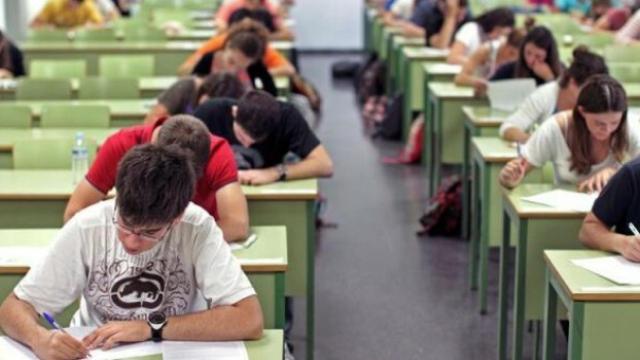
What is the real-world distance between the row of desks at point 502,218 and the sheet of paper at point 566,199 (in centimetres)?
4

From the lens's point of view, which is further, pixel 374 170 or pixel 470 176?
pixel 374 170

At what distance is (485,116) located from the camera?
21.0ft

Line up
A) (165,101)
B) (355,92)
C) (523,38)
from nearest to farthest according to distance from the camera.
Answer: (165,101)
(523,38)
(355,92)

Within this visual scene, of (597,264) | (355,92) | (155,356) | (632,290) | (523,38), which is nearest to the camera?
(155,356)

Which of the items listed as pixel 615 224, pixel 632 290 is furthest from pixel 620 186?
pixel 632 290

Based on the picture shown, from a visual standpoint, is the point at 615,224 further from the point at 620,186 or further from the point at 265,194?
the point at 265,194

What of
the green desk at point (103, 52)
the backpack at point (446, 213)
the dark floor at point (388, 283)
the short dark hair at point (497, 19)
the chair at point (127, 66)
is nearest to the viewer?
the dark floor at point (388, 283)

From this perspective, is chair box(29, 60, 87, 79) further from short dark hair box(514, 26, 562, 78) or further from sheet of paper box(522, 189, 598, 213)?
sheet of paper box(522, 189, 598, 213)

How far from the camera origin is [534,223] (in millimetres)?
4441

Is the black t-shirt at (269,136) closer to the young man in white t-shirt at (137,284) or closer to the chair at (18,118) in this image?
the chair at (18,118)

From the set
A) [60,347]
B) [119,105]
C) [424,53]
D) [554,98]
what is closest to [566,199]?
[554,98]

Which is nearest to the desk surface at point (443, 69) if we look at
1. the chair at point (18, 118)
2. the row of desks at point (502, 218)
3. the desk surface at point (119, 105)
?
the row of desks at point (502, 218)

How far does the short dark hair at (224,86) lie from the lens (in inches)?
217

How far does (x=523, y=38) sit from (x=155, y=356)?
3953 mm
